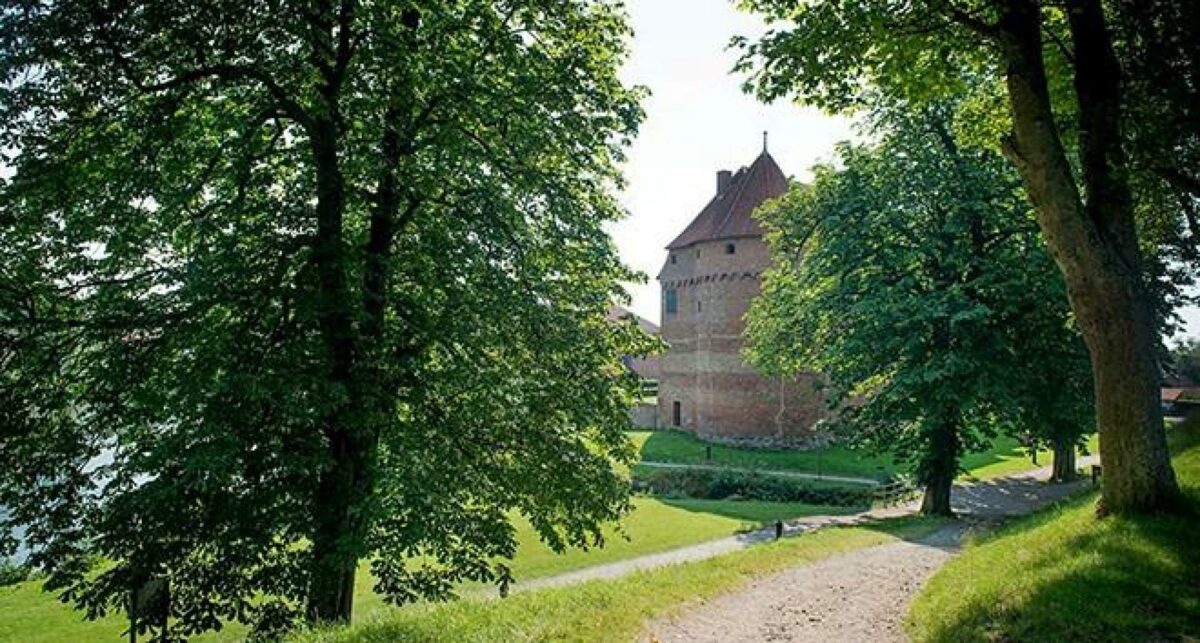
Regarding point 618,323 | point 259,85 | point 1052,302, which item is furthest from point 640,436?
point 259,85

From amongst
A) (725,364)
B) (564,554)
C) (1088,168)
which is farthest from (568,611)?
(725,364)

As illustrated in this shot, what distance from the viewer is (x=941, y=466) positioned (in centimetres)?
1830

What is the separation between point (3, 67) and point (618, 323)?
7343 millimetres

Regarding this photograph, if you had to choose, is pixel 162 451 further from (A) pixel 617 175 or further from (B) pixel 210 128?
(A) pixel 617 175

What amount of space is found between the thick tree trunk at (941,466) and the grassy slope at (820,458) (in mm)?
13103

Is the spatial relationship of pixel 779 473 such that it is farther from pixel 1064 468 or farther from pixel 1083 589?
pixel 1083 589

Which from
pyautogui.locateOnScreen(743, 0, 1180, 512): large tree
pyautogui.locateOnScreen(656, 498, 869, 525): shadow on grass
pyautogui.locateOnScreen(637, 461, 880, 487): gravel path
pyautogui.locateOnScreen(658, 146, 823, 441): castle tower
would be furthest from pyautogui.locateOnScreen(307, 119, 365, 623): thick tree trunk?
pyautogui.locateOnScreen(658, 146, 823, 441): castle tower

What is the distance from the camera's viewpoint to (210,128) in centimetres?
912

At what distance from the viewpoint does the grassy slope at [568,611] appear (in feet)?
23.2

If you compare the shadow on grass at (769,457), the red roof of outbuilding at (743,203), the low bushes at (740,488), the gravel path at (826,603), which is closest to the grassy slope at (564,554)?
the low bushes at (740,488)

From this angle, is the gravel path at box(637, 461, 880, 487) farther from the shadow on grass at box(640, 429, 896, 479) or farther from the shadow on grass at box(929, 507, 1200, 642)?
the shadow on grass at box(929, 507, 1200, 642)

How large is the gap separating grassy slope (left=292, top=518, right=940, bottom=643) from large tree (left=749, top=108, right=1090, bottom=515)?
732cm

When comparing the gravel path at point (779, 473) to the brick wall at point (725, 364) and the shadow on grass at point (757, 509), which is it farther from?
the brick wall at point (725, 364)

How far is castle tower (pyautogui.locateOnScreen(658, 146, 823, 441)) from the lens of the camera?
3988cm
